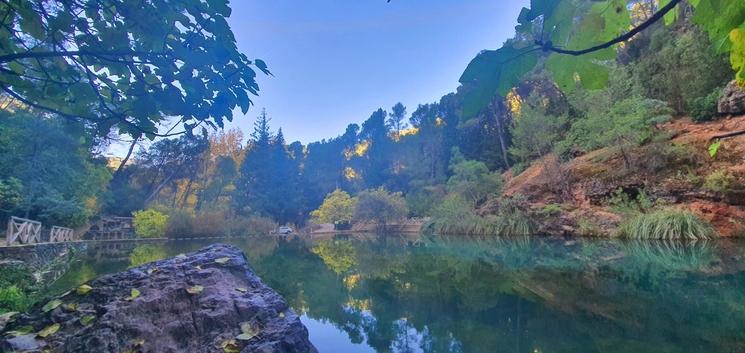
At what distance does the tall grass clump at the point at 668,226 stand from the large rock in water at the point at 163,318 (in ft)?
33.3

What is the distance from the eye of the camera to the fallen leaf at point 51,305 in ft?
7.22

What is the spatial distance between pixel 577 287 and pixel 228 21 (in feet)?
14.9

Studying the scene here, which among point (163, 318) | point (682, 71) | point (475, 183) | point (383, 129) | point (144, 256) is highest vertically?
point (383, 129)

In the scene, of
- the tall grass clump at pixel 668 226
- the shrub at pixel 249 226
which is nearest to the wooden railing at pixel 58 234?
the shrub at pixel 249 226

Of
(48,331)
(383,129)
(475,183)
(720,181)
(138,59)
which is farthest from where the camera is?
(383,129)

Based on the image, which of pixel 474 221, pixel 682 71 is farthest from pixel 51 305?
pixel 682 71

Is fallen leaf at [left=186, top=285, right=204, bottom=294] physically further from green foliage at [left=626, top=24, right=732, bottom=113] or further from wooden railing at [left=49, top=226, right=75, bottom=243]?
green foliage at [left=626, top=24, right=732, bottom=113]

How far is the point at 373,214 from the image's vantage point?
992 inches

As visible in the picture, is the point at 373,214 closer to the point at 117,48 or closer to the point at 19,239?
the point at 19,239

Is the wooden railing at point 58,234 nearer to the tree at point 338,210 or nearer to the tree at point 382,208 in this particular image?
the tree at point 382,208

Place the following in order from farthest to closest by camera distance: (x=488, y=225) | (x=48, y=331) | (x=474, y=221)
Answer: (x=474, y=221) → (x=488, y=225) → (x=48, y=331)

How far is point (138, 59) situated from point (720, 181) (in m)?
12.2

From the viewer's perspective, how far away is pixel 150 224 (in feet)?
68.2

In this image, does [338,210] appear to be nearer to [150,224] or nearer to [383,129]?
[150,224]
